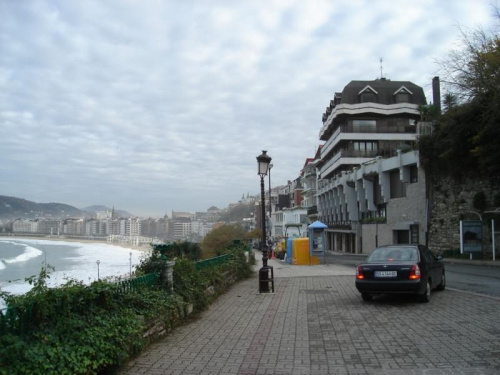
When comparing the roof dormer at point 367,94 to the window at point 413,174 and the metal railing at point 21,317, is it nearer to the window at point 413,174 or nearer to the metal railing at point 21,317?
the window at point 413,174

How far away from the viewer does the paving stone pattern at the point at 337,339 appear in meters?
5.64

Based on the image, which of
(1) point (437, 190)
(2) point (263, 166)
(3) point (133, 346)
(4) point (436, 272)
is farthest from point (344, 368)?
(1) point (437, 190)

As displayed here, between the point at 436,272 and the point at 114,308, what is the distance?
8.73 metres

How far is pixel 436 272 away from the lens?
11.6 meters

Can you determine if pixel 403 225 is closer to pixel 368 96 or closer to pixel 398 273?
pixel 368 96

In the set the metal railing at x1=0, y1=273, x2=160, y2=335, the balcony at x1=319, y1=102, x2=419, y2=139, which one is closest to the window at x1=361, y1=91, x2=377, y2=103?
the balcony at x1=319, y1=102, x2=419, y2=139

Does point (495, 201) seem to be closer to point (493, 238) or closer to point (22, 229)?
point (493, 238)

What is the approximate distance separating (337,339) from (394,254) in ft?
14.2

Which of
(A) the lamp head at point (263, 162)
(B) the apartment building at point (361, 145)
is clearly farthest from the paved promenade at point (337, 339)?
(B) the apartment building at point (361, 145)

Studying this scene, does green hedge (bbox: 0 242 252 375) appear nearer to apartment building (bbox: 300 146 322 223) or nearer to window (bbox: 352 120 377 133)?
window (bbox: 352 120 377 133)

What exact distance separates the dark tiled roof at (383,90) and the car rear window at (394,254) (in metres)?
52.0

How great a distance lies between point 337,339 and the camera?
710cm

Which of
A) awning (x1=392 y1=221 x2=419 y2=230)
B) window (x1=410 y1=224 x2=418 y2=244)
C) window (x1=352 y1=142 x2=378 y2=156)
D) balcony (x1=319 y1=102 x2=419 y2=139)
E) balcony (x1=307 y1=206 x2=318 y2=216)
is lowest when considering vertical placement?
window (x1=410 y1=224 x2=418 y2=244)

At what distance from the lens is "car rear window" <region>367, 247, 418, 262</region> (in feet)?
34.6
